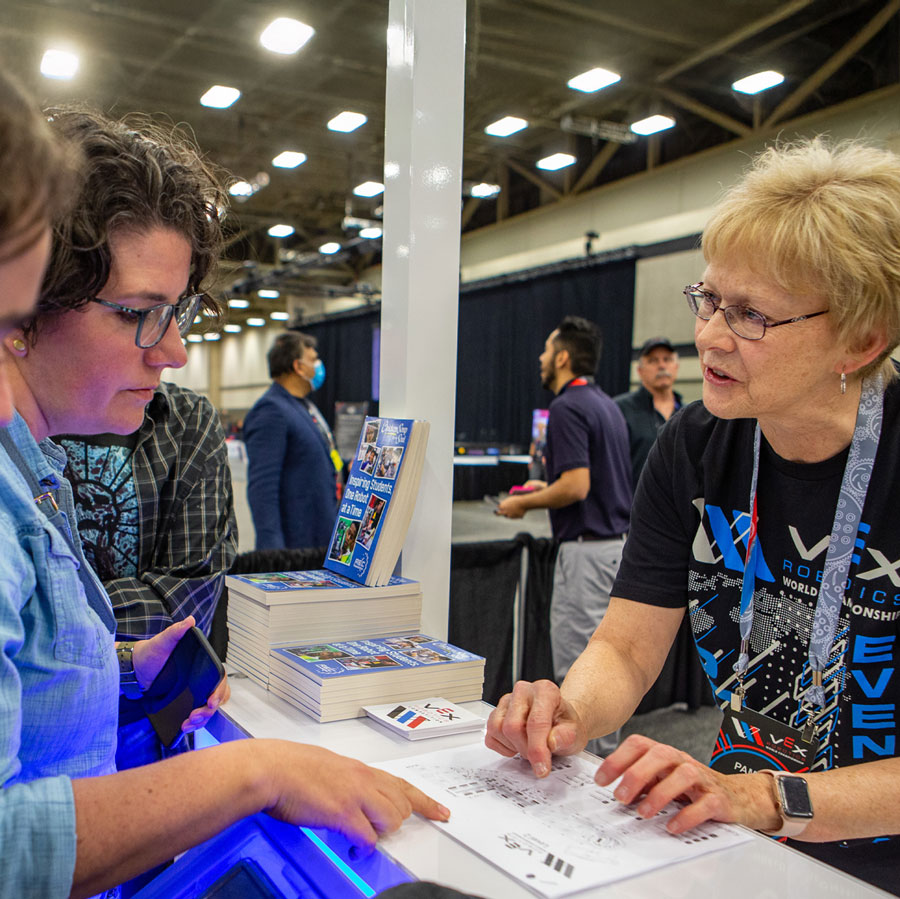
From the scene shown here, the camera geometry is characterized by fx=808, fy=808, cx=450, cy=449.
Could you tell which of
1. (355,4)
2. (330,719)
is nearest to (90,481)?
(330,719)

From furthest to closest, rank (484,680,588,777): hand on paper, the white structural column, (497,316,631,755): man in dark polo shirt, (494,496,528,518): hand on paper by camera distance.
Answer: (494,496,528,518): hand on paper → (497,316,631,755): man in dark polo shirt → the white structural column → (484,680,588,777): hand on paper

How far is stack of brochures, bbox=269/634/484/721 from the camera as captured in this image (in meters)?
1.25

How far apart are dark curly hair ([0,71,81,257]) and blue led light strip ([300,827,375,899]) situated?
2.15 feet

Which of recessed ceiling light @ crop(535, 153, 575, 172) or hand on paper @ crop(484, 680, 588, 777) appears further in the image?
recessed ceiling light @ crop(535, 153, 575, 172)

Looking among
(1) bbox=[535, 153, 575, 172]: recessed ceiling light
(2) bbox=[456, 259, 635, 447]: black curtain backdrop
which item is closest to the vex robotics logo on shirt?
(2) bbox=[456, 259, 635, 447]: black curtain backdrop

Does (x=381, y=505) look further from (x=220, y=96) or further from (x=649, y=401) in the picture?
(x=220, y=96)

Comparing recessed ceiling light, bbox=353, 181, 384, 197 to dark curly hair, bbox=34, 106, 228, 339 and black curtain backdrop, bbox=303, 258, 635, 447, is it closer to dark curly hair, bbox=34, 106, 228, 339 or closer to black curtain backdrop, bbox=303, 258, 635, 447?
black curtain backdrop, bbox=303, 258, 635, 447

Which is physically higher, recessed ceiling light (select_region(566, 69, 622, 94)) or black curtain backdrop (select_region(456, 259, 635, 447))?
recessed ceiling light (select_region(566, 69, 622, 94))

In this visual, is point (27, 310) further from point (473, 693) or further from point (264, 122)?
point (264, 122)

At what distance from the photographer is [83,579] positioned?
0.90m

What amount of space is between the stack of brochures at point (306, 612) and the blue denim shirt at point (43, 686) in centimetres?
52

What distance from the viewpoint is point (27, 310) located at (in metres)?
0.54

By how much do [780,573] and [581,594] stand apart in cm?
222

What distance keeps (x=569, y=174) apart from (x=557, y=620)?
26.8ft
